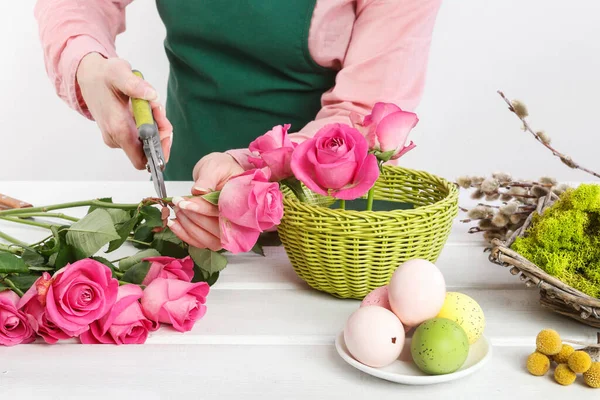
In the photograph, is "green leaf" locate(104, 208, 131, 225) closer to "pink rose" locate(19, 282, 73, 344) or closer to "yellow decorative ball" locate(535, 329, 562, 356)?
"pink rose" locate(19, 282, 73, 344)

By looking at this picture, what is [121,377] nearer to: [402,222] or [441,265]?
[402,222]

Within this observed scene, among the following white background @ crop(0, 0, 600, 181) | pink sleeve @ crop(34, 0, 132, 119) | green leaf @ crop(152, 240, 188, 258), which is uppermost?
pink sleeve @ crop(34, 0, 132, 119)

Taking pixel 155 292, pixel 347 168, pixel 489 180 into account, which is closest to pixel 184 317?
pixel 155 292


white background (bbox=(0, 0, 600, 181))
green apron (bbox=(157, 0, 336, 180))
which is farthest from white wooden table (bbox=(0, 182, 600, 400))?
white background (bbox=(0, 0, 600, 181))

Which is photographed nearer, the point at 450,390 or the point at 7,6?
the point at 450,390

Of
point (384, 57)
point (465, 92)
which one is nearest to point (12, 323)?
point (384, 57)

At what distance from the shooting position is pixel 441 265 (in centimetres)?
90

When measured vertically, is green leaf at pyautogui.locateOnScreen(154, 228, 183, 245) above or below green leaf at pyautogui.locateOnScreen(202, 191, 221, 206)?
below

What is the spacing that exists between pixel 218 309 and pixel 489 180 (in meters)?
0.40

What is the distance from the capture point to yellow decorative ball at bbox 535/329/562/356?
63 centimetres

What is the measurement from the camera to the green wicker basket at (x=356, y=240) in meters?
0.72

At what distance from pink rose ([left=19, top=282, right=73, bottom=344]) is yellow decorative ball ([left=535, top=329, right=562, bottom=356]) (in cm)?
44

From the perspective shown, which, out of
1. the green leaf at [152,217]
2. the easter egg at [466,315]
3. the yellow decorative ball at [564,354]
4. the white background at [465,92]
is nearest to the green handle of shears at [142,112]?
the green leaf at [152,217]

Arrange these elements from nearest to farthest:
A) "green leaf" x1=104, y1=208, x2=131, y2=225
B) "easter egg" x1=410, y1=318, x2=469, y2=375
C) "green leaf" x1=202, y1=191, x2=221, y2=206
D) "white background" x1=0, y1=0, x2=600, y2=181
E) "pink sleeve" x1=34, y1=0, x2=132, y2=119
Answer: "easter egg" x1=410, y1=318, x2=469, y2=375, "green leaf" x1=202, y1=191, x2=221, y2=206, "green leaf" x1=104, y1=208, x2=131, y2=225, "pink sleeve" x1=34, y1=0, x2=132, y2=119, "white background" x1=0, y1=0, x2=600, y2=181
